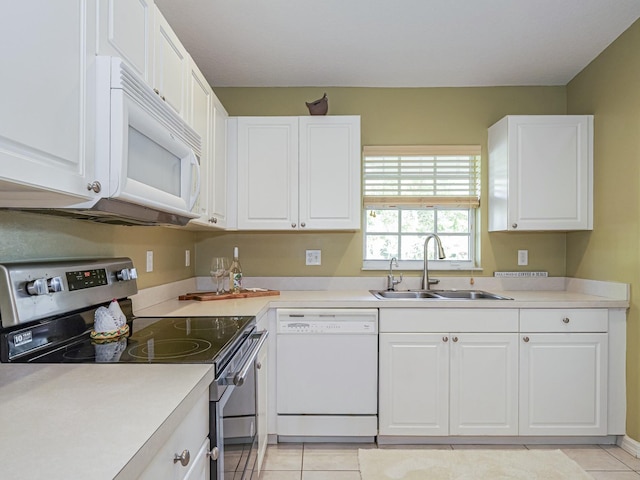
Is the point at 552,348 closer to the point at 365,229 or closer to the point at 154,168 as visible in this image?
the point at 365,229

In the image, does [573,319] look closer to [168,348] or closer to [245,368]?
[245,368]

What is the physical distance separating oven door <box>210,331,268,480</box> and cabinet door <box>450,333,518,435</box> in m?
1.26

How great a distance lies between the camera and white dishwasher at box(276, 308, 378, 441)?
8.14 ft

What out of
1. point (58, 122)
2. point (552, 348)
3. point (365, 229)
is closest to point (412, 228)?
point (365, 229)

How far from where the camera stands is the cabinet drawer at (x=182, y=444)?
0.84m

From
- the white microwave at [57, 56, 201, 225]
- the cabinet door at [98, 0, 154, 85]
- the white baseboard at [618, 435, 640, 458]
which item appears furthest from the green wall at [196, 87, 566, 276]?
the cabinet door at [98, 0, 154, 85]

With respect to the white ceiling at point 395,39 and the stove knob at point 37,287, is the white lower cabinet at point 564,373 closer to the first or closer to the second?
the white ceiling at point 395,39

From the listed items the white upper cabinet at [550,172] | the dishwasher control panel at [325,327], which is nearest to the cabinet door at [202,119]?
the dishwasher control panel at [325,327]

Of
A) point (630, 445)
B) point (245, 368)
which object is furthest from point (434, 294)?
point (245, 368)

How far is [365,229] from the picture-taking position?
3.22 meters

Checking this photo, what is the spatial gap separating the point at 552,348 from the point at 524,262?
0.84 meters

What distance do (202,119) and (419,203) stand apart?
1.70 meters

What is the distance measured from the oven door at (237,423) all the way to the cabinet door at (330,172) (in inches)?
44.2

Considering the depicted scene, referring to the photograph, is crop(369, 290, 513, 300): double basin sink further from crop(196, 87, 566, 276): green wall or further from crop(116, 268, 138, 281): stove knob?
crop(116, 268, 138, 281): stove knob
